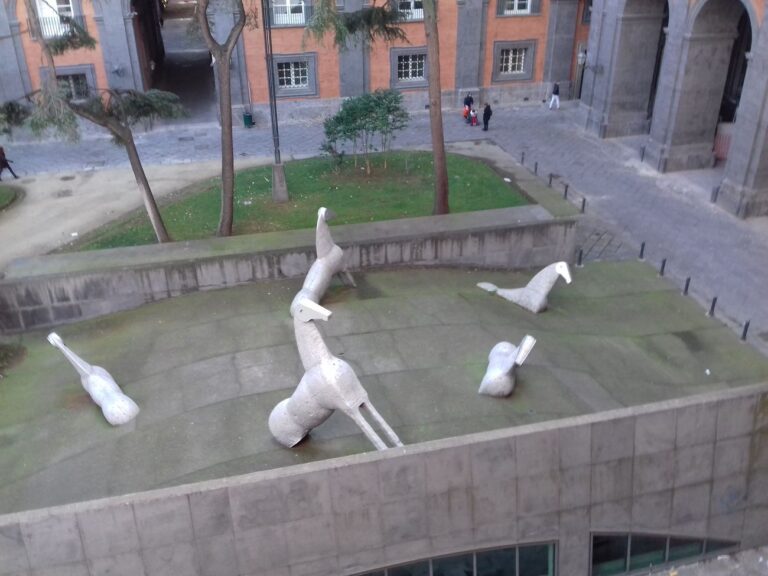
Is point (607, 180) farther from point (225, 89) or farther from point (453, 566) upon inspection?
point (453, 566)

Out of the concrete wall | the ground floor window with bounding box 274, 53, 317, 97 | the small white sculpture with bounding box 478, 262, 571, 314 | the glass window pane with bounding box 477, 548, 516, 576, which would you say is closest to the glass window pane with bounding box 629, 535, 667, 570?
the concrete wall

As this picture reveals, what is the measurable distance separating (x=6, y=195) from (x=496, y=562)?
2128cm

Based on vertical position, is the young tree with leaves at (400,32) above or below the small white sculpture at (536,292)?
above

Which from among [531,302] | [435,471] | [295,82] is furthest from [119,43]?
[435,471]

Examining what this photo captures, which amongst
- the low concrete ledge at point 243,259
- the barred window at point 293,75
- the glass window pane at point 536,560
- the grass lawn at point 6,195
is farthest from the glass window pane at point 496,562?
the barred window at point 293,75

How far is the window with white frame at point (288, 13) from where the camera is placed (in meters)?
30.6

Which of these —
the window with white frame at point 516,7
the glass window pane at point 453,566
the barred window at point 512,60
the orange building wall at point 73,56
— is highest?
the window with white frame at point 516,7

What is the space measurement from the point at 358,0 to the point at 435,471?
25907mm

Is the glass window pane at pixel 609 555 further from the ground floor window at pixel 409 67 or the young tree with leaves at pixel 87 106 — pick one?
the ground floor window at pixel 409 67

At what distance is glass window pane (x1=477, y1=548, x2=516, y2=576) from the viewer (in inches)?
399

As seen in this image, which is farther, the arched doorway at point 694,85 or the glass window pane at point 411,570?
the arched doorway at point 694,85

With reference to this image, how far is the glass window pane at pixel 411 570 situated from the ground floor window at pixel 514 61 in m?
28.0

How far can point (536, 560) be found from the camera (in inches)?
414

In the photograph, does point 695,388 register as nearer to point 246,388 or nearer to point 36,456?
point 246,388
